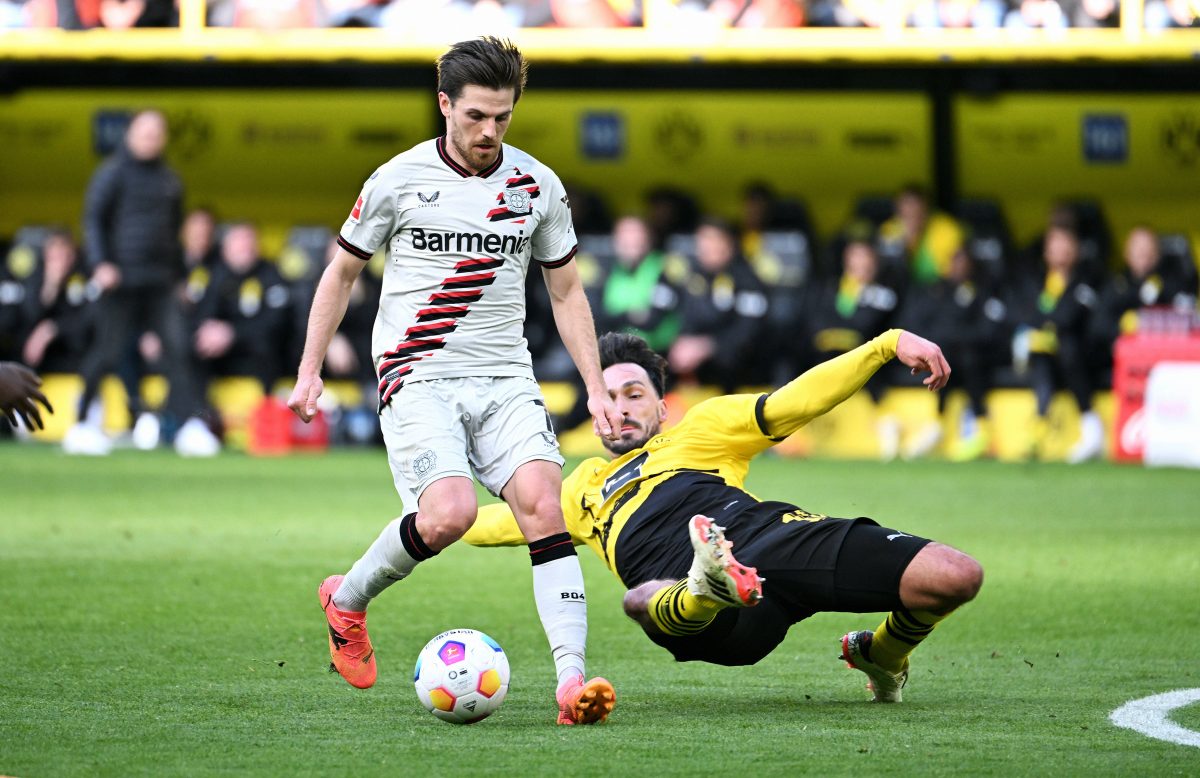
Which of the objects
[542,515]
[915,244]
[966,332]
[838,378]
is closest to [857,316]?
[966,332]

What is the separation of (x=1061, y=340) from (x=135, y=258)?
7.25m

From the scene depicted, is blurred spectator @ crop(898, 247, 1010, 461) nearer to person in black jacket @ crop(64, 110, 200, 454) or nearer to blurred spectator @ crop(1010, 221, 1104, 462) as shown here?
blurred spectator @ crop(1010, 221, 1104, 462)

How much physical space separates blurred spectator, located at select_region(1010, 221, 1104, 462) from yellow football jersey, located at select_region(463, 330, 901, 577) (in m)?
9.93

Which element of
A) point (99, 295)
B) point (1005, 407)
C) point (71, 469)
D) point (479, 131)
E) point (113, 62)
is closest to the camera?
point (479, 131)

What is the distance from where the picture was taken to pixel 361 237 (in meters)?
5.34

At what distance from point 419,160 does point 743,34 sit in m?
10.9

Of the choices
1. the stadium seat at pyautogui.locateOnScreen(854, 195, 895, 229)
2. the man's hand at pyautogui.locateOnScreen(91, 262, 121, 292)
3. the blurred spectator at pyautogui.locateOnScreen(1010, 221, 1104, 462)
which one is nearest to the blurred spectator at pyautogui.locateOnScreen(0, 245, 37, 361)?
the man's hand at pyautogui.locateOnScreen(91, 262, 121, 292)

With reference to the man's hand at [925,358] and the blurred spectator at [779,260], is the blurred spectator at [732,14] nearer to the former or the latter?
the blurred spectator at [779,260]

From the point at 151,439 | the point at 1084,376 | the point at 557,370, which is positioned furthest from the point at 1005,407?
the point at 151,439

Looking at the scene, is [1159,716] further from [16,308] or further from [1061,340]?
[16,308]

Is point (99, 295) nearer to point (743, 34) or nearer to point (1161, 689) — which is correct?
point (743, 34)

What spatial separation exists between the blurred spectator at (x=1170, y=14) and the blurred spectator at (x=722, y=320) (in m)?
3.79

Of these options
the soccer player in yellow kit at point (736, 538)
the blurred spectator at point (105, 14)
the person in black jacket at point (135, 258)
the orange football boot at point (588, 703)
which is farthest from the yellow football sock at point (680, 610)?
the blurred spectator at point (105, 14)

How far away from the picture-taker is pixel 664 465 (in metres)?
5.69
